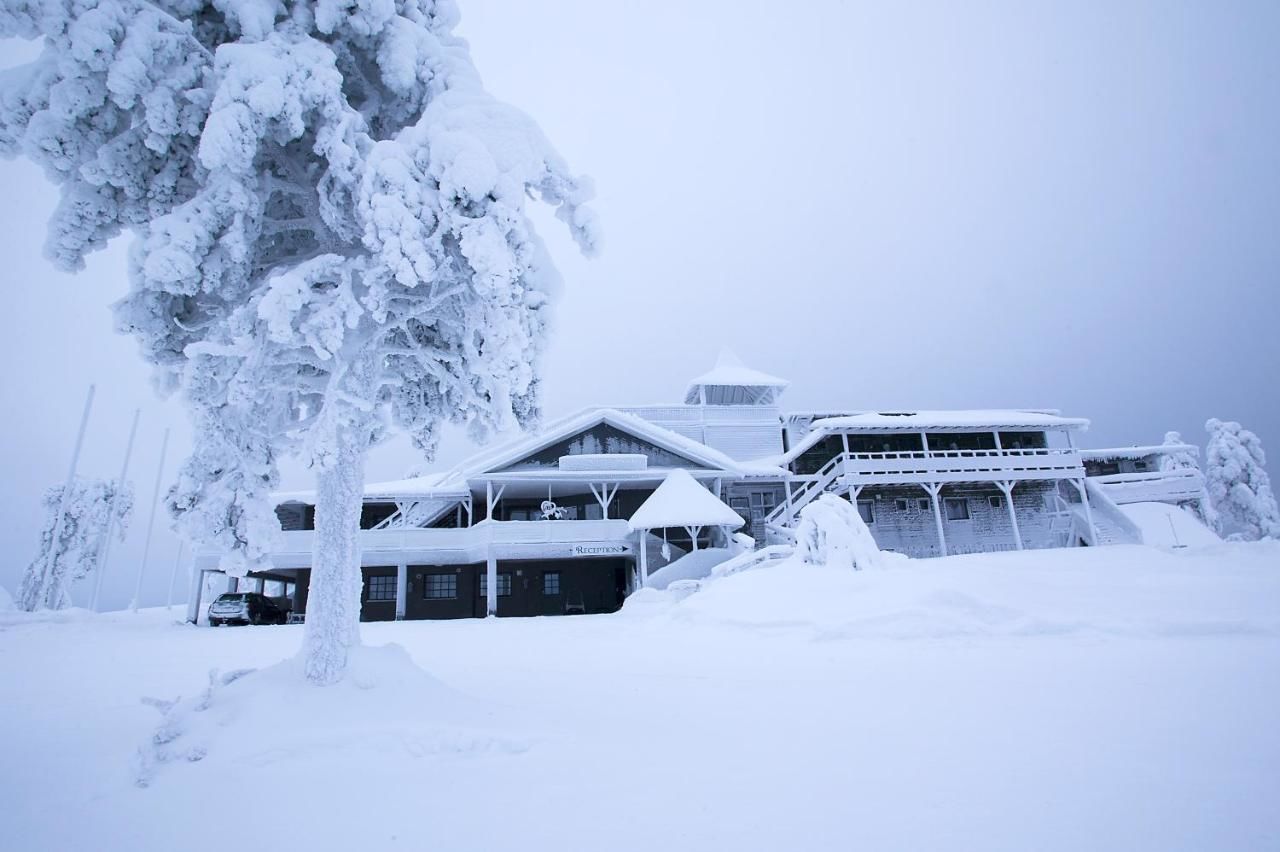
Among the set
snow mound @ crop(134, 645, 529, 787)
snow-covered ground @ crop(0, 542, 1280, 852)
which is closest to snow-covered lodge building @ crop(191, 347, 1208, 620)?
snow-covered ground @ crop(0, 542, 1280, 852)

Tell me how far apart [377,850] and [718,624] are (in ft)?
31.6

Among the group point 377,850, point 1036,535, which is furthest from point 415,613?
point 1036,535

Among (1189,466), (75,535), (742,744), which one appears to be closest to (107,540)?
(75,535)

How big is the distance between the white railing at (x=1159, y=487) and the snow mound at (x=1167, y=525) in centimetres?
89

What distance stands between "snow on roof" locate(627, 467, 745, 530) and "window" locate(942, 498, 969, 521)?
16.2 metres

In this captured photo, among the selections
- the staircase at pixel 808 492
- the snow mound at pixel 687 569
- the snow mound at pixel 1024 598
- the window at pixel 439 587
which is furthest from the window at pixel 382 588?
the snow mound at pixel 1024 598

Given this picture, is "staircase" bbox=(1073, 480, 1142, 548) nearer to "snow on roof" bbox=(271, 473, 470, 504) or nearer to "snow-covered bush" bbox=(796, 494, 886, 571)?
"snow-covered bush" bbox=(796, 494, 886, 571)

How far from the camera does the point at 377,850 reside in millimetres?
3209

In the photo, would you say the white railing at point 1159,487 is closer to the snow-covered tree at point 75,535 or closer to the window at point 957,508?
the window at point 957,508

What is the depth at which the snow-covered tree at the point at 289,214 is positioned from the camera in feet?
18.3

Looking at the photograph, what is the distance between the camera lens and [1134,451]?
119 ft

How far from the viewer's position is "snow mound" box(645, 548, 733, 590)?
68.6ft

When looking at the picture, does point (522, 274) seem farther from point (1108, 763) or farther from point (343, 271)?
point (1108, 763)

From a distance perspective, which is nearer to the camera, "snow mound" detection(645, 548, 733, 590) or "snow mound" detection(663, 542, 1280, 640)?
"snow mound" detection(663, 542, 1280, 640)
